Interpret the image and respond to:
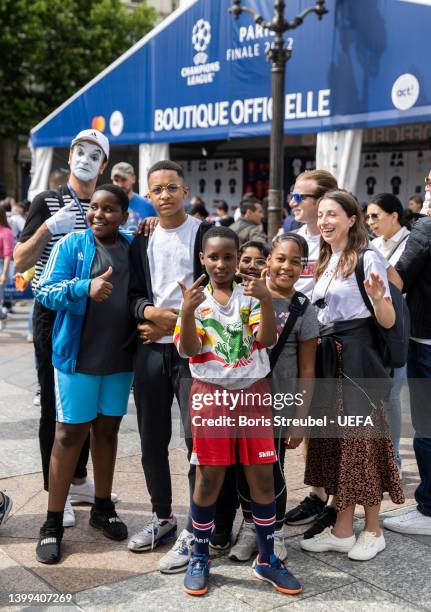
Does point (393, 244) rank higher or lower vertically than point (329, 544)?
higher

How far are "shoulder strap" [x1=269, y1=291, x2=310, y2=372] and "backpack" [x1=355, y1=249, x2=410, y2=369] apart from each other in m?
0.28

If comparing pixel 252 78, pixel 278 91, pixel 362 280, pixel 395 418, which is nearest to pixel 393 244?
pixel 395 418

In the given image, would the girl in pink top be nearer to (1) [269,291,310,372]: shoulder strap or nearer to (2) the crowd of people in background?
(2) the crowd of people in background

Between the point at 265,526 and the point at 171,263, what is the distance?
1254mm

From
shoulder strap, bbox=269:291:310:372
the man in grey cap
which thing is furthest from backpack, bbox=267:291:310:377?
the man in grey cap

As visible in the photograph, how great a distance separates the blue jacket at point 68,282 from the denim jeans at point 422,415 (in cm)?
177

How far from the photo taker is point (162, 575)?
10.5 feet

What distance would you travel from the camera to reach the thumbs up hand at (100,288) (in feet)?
10.5

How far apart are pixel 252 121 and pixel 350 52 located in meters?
1.93

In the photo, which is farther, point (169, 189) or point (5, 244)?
point (5, 244)

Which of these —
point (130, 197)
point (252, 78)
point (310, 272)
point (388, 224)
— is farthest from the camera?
point (252, 78)

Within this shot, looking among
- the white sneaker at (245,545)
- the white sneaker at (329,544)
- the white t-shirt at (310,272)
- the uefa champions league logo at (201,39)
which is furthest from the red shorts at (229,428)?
the uefa champions league logo at (201,39)

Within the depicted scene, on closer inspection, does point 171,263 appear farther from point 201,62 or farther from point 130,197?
point 201,62

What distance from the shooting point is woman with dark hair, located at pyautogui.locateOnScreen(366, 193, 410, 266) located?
4.38m
